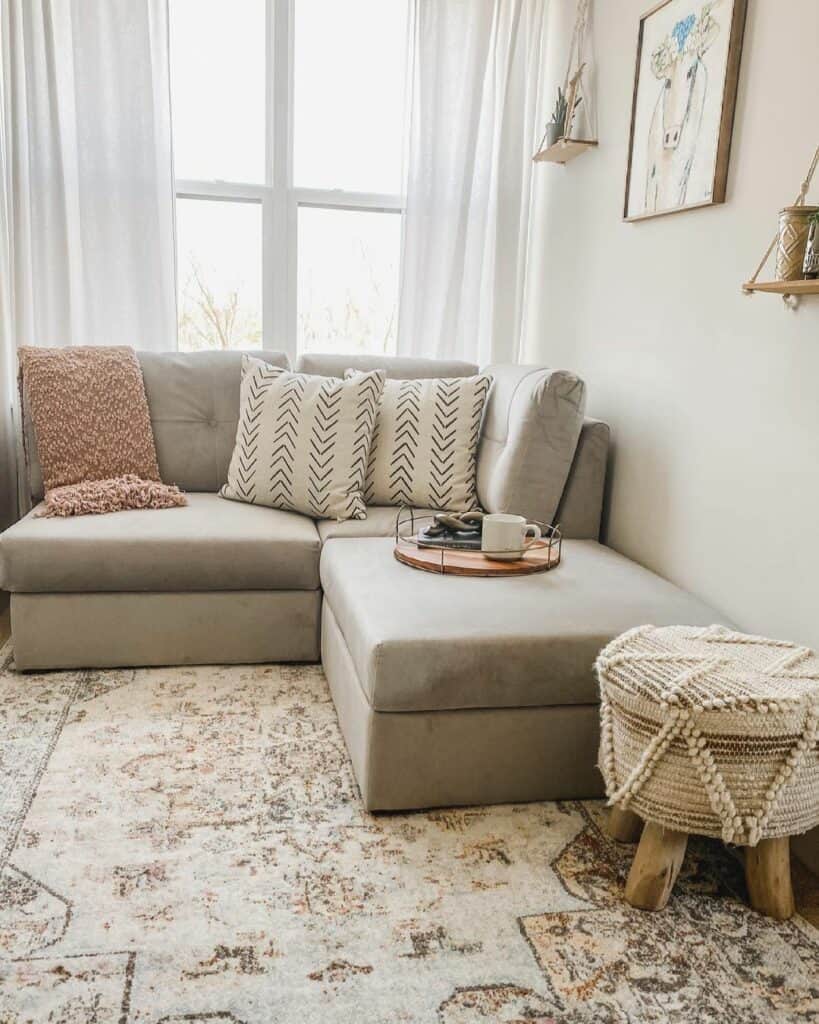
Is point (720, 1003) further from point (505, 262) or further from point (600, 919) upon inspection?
point (505, 262)

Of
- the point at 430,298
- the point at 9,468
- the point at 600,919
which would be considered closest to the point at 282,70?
the point at 430,298

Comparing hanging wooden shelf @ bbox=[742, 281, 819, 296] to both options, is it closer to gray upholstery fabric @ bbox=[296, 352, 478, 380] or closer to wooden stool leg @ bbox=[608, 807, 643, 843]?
wooden stool leg @ bbox=[608, 807, 643, 843]

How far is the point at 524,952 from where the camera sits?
1422mm

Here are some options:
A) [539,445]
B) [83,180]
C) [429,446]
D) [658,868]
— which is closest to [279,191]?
[83,180]

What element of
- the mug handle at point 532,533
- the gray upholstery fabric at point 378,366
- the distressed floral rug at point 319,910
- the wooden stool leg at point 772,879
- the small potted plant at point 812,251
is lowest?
the distressed floral rug at point 319,910

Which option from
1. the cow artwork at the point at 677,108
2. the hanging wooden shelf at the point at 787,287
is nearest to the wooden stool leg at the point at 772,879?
the hanging wooden shelf at the point at 787,287

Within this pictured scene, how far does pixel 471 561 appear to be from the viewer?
215 cm

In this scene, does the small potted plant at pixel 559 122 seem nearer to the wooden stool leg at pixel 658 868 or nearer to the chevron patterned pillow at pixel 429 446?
the chevron patterned pillow at pixel 429 446

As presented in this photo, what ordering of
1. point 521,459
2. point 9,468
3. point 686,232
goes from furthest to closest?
1. point 9,468
2. point 521,459
3. point 686,232

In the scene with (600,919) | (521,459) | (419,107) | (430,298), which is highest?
(419,107)

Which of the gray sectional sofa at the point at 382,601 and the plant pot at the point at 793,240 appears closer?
the plant pot at the point at 793,240

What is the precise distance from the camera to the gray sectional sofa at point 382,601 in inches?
70.0

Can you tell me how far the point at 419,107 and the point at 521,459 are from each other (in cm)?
167

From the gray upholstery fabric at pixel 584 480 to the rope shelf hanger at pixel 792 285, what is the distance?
0.75 m
